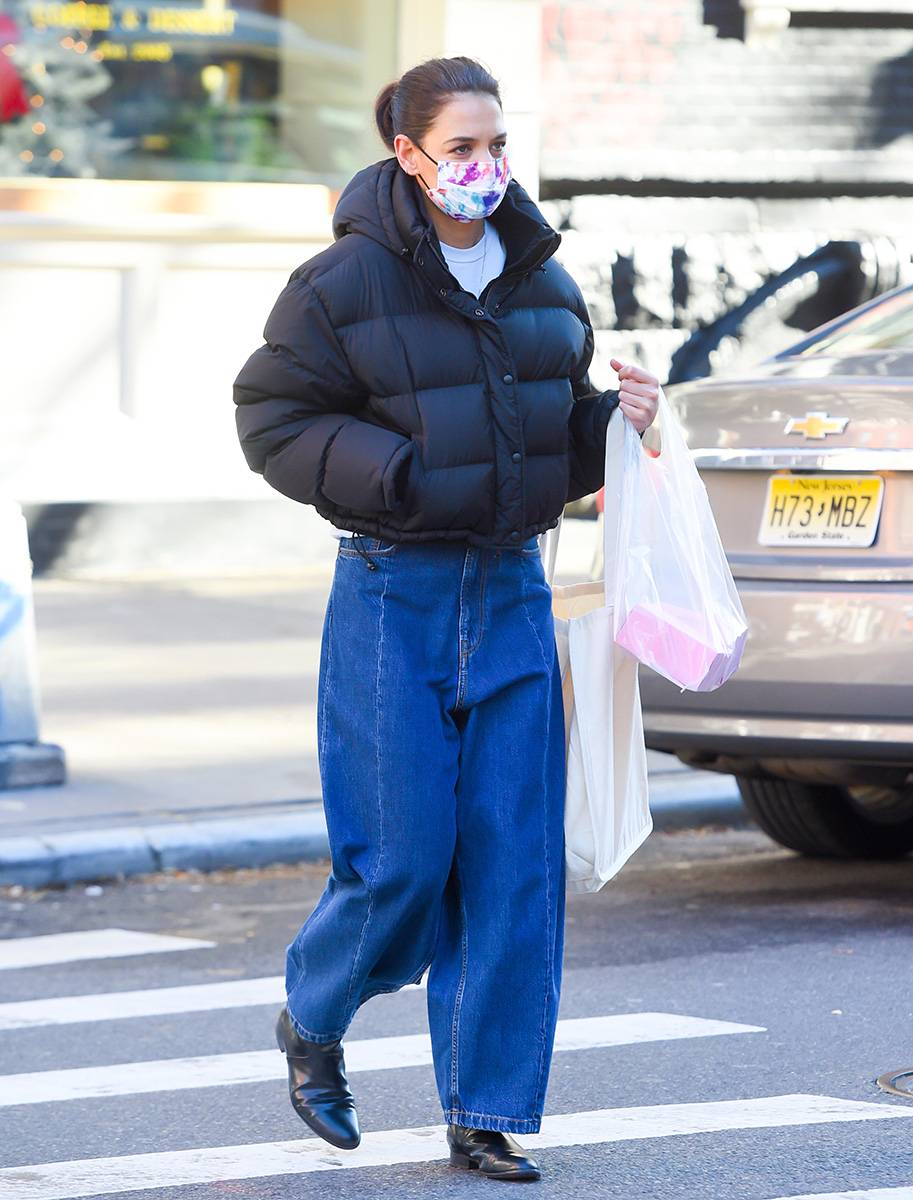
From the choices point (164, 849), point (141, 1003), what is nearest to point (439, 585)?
point (141, 1003)

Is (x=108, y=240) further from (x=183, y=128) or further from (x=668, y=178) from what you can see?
(x=668, y=178)

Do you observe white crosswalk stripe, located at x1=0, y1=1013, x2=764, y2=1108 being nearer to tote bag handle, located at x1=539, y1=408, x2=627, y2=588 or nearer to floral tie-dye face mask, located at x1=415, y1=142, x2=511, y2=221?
tote bag handle, located at x1=539, y1=408, x2=627, y2=588

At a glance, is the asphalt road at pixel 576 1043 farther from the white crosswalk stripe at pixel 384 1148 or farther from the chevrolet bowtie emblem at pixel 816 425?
the chevrolet bowtie emblem at pixel 816 425

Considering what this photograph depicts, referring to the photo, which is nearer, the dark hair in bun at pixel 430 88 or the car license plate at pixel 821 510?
the dark hair in bun at pixel 430 88

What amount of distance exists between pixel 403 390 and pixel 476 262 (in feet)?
0.98

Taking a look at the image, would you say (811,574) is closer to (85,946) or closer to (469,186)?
(85,946)

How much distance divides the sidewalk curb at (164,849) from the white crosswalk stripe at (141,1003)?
3.92ft

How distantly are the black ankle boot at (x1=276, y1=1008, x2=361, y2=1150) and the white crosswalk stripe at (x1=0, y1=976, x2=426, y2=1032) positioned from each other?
1295 millimetres

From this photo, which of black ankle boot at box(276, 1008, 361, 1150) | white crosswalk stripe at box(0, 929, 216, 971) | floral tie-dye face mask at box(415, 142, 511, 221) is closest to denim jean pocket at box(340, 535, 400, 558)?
floral tie-dye face mask at box(415, 142, 511, 221)

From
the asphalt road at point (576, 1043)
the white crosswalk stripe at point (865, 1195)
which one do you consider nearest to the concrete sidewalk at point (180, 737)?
the asphalt road at point (576, 1043)

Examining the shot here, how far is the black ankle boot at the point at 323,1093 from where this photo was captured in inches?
169

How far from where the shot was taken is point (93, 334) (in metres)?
11.8

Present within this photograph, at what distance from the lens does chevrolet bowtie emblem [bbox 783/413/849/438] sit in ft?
19.9

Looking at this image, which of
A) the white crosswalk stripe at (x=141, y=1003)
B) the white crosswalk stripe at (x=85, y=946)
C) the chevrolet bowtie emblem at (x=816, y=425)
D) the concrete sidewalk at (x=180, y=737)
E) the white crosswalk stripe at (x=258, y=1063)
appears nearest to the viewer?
the white crosswalk stripe at (x=258, y=1063)
